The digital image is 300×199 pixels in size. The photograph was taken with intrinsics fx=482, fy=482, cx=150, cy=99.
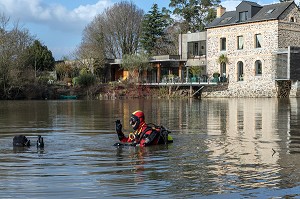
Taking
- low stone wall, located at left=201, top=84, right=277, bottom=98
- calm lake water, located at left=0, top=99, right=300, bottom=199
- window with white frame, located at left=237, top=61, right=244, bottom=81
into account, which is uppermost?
window with white frame, located at left=237, top=61, right=244, bottom=81

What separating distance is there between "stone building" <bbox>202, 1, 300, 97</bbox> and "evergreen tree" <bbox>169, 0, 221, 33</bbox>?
15313 millimetres

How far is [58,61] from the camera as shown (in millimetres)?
73062

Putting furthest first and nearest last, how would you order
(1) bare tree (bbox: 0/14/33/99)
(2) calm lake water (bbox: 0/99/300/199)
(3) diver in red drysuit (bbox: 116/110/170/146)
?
(1) bare tree (bbox: 0/14/33/99)
(3) diver in red drysuit (bbox: 116/110/170/146)
(2) calm lake water (bbox: 0/99/300/199)

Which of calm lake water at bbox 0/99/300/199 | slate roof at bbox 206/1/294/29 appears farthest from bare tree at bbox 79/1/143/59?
calm lake water at bbox 0/99/300/199

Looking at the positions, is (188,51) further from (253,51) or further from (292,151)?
(292,151)

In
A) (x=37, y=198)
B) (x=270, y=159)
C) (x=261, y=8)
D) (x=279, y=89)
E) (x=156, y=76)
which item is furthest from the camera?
(x=156, y=76)

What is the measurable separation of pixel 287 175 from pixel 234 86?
48.7 metres

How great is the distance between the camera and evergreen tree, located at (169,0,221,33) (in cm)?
7475

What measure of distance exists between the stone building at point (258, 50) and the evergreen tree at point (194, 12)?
15313 mm

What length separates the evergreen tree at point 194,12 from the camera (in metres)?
74.8

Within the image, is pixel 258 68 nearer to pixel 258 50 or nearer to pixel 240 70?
pixel 258 50

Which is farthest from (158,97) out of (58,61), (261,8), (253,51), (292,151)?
(292,151)

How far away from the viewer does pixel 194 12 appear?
7500 centimetres

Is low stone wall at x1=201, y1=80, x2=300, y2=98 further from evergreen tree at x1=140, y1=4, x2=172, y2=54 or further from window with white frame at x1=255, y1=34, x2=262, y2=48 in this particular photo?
evergreen tree at x1=140, y1=4, x2=172, y2=54
